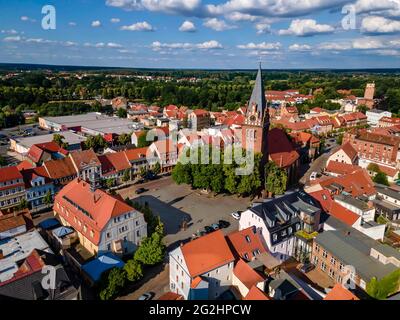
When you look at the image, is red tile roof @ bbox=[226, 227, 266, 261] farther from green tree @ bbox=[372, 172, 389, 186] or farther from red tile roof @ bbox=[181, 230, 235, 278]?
green tree @ bbox=[372, 172, 389, 186]

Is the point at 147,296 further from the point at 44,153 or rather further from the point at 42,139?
the point at 42,139

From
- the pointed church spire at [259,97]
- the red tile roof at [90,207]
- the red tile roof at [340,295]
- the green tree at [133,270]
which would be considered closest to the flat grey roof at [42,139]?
the red tile roof at [90,207]

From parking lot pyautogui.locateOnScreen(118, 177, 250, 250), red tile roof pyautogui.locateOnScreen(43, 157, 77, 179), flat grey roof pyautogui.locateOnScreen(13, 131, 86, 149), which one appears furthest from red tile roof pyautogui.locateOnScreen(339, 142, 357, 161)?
flat grey roof pyautogui.locateOnScreen(13, 131, 86, 149)

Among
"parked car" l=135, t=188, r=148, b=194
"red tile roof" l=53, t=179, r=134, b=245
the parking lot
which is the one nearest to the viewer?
"red tile roof" l=53, t=179, r=134, b=245

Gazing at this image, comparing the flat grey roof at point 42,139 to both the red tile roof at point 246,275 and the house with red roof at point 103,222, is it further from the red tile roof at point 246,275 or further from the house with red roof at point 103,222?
the red tile roof at point 246,275

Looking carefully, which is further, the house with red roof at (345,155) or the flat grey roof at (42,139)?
the flat grey roof at (42,139)

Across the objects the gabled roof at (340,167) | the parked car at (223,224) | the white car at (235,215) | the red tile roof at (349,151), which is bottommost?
the parked car at (223,224)

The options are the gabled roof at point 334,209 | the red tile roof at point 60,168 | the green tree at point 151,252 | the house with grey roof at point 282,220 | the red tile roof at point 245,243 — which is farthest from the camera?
the red tile roof at point 60,168
